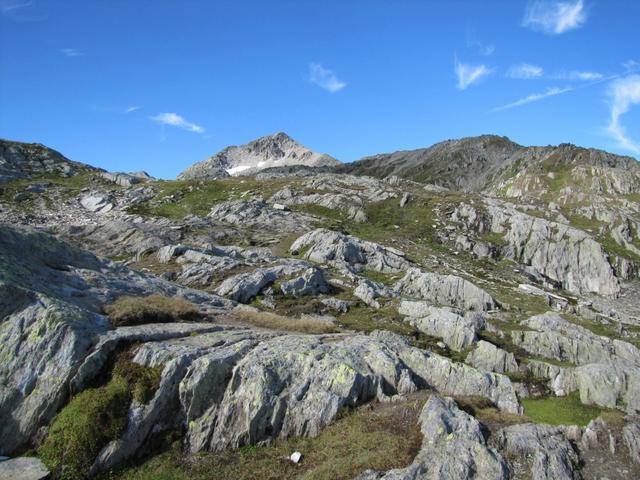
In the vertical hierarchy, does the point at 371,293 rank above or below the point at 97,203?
below

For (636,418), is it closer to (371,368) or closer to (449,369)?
(449,369)

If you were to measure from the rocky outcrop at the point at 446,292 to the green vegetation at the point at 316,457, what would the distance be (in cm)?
3758

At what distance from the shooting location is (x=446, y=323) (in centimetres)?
4172

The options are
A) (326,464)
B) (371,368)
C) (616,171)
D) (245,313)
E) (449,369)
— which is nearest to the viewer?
(326,464)

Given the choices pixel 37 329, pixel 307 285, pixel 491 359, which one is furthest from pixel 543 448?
pixel 307 285

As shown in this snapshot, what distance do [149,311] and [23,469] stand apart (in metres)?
11.3

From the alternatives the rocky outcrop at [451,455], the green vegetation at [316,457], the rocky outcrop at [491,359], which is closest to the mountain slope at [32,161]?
the rocky outcrop at [491,359]

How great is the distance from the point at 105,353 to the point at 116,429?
4.32m

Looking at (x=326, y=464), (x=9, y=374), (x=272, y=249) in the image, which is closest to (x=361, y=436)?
(x=326, y=464)

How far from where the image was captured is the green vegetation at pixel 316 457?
16.2 m

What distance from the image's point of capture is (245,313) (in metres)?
32.3

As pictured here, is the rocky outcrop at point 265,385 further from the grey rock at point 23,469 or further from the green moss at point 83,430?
the grey rock at point 23,469

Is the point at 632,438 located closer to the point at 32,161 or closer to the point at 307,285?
the point at 307,285

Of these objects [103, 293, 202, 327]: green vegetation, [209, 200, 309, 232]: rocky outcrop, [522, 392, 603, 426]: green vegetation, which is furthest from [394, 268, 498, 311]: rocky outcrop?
[209, 200, 309, 232]: rocky outcrop
